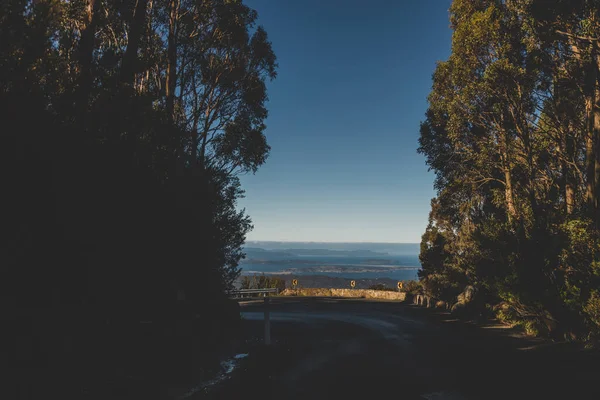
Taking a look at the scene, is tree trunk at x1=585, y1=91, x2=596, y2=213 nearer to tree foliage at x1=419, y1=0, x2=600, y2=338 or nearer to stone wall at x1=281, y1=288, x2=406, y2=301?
tree foliage at x1=419, y1=0, x2=600, y2=338

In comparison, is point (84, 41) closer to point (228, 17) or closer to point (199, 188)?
point (199, 188)

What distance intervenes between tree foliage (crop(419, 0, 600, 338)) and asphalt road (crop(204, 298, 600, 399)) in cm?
219

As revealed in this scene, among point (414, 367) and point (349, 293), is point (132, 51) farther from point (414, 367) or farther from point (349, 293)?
point (349, 293)

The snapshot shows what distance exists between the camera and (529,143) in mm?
17984

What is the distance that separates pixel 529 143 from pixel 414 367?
1344 centimetres

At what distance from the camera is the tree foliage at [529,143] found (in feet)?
42.0

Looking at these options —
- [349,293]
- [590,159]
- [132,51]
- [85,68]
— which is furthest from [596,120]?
[349,293]

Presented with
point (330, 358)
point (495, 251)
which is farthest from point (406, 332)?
point (330, 358)

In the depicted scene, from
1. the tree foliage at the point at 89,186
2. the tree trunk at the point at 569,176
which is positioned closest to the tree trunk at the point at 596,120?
the tree trunk at the point at 569,176

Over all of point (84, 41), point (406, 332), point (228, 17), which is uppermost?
point (228, 17)

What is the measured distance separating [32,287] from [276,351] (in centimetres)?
770

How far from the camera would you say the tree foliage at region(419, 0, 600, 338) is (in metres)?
12.8

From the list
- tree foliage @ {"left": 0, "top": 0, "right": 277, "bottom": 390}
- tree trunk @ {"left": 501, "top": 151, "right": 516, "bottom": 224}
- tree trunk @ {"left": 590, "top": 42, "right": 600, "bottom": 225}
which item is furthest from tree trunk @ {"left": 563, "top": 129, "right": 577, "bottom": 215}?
tree foliage @ {"left": 0, "top": 0, "right": 277, "bottom": 390}

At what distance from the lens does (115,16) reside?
13.6m
